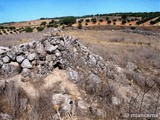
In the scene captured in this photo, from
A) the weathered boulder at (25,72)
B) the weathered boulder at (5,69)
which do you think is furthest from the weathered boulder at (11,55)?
the weathered boulder at (25,72)

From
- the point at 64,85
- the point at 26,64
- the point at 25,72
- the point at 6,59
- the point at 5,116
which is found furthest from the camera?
the point at 6,59

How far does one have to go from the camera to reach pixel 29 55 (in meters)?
13.9

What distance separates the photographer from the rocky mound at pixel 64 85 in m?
10.8

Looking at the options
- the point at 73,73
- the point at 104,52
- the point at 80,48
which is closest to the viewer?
the point at 73,73

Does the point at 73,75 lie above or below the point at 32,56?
below

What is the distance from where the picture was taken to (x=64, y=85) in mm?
12422

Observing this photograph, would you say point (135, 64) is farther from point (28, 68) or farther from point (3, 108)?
point (3, 108)

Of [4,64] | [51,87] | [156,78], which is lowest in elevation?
[156,78]

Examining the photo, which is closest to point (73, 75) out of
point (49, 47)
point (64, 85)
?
point (64, 85)

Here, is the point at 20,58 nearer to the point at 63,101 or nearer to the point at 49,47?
the point at 49,47

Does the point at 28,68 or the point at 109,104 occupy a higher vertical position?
the point at 28,68

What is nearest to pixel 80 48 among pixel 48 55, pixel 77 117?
pixel 48 55

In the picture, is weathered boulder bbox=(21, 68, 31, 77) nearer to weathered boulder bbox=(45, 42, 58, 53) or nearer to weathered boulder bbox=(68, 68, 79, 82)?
weathered boulder bbox=(45, 42, 58, 53)

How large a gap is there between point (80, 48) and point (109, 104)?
15.9 feet
